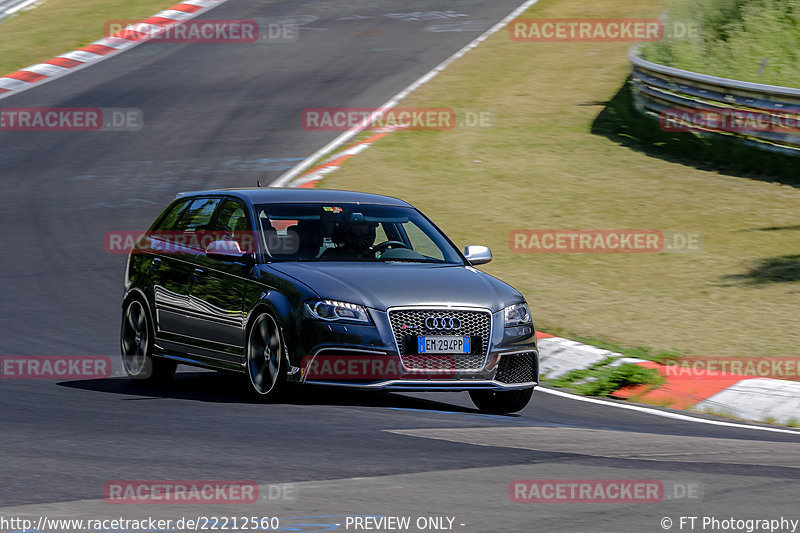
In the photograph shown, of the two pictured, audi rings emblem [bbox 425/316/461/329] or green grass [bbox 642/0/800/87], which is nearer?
audi rings emblem [bbox 425/316/461/329]

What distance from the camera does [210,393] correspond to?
10266mm

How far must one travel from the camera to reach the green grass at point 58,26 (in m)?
30.6

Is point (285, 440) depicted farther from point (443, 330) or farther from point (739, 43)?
point (739, 43)

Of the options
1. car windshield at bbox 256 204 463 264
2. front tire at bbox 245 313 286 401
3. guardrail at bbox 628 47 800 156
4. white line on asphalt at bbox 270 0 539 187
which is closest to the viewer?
front tire at bbox 245 313 286 401

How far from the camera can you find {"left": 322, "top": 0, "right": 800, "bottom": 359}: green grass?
13172 millimetres

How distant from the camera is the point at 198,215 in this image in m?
10.9

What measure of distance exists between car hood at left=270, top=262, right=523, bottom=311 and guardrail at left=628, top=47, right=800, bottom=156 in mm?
11491

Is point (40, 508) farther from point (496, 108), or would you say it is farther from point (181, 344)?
point (496, 108)

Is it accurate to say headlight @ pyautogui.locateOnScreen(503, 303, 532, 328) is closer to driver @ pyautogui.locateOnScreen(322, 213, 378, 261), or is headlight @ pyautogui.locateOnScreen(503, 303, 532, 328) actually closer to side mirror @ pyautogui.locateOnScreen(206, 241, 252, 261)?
driver @ pyautogui.locateOnScreen(322, 213, 378, 261)

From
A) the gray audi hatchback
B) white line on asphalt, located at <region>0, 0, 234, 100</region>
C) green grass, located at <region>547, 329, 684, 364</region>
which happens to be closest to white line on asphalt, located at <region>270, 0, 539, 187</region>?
white line on asphalt, located at <region>0, 0, 234, 100</region>

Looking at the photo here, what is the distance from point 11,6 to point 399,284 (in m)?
29.0

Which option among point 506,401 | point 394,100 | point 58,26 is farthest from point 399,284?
point 58,26

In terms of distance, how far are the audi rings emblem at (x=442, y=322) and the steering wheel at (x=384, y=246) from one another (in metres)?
1.11

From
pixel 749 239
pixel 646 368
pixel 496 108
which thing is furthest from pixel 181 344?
pixel 496 108
